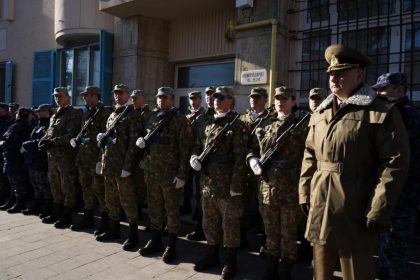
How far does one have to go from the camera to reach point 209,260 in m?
3.84

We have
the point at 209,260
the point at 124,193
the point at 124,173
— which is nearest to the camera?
the point at 209,260

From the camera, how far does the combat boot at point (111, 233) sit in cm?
470

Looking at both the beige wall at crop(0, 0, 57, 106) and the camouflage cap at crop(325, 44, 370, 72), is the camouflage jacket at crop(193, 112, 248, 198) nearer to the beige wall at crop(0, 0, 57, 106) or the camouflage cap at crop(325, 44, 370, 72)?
the camouflage cap at crop(325, 44, 370, 72)

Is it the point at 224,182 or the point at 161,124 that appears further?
the point at 161,124

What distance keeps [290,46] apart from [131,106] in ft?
9.19

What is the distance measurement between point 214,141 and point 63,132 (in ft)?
8.55

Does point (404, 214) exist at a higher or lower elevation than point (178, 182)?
lower

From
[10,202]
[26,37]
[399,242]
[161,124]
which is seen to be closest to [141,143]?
[161,124]

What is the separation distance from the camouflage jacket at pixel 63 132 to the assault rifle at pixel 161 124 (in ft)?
5.06

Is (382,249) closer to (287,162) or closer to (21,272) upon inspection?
(287,162)

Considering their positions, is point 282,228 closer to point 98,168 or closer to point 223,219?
point 223,219

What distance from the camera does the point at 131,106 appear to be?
4.68 meters

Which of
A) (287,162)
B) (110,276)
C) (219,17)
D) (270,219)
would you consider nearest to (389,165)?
(287,162)

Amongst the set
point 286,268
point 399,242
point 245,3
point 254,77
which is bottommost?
point 286,268
